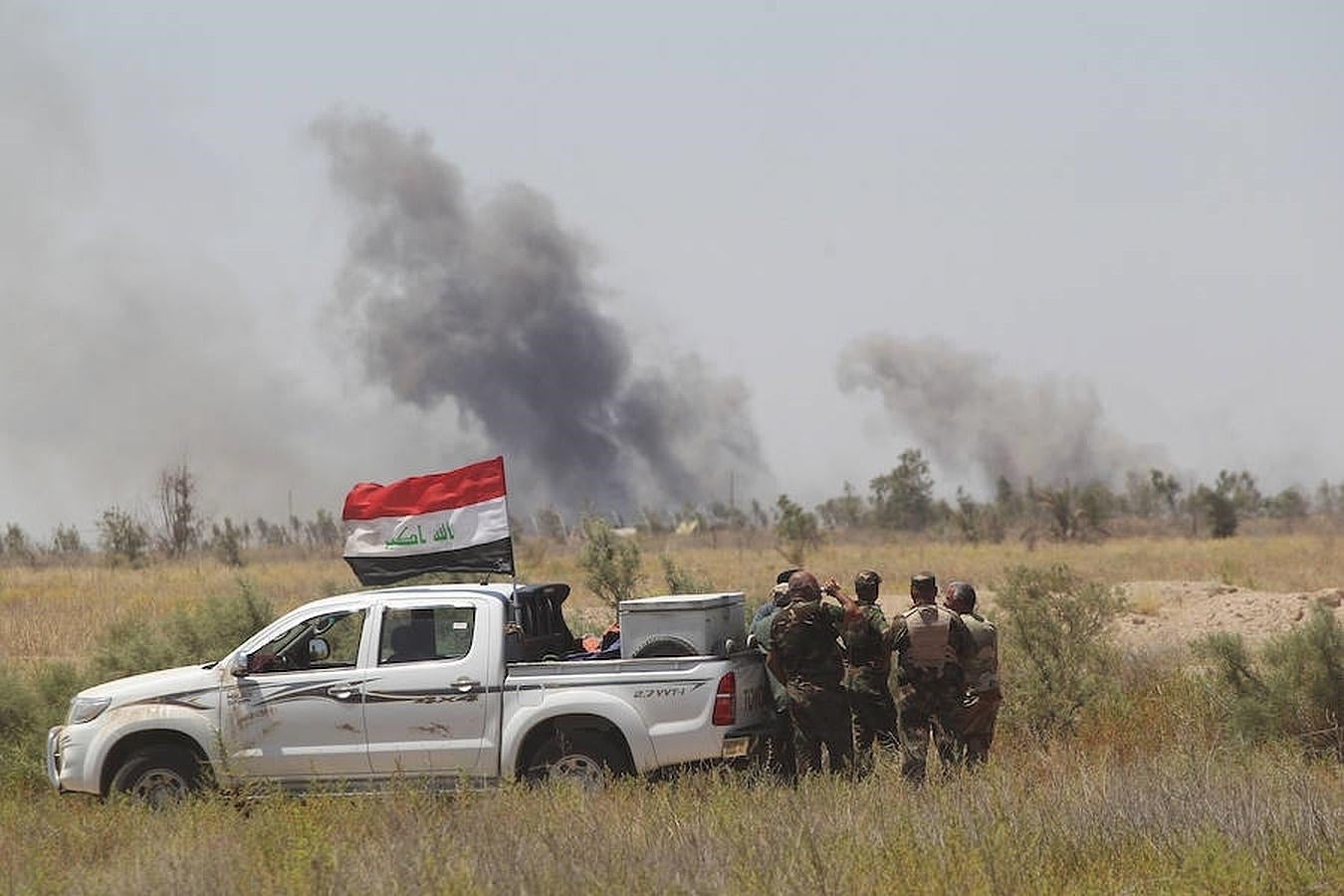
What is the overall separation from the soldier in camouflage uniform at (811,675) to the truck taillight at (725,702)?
0.55m

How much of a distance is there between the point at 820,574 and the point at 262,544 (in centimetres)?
4964

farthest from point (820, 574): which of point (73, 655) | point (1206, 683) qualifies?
point (1206, 683)

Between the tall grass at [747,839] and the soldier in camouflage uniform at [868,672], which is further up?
the soldier in camouflage uniform at [868,672]

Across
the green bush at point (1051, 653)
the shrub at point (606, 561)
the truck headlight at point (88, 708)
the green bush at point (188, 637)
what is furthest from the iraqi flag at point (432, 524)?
the shrub at point (606, 561)

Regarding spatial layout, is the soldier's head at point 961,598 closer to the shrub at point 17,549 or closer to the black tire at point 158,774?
the black tire at point 158,774

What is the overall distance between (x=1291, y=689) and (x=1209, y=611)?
1448 centimetres

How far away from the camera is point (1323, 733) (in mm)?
13648

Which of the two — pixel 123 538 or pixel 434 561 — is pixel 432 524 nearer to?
pixel 434 561

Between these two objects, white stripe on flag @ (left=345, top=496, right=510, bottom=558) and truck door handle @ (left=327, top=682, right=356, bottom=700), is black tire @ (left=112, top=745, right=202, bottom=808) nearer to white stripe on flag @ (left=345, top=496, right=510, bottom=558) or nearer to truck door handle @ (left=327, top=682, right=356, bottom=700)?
truck door handle @ (left=327, top=682, right=356, bottom=700)

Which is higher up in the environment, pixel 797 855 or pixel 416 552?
pixel 416 552

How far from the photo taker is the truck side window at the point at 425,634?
1132 centimetres

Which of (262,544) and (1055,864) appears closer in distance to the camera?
(1055,864)

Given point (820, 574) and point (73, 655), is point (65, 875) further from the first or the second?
point (820, 574)

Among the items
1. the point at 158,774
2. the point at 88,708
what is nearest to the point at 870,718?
the point at 158,774
